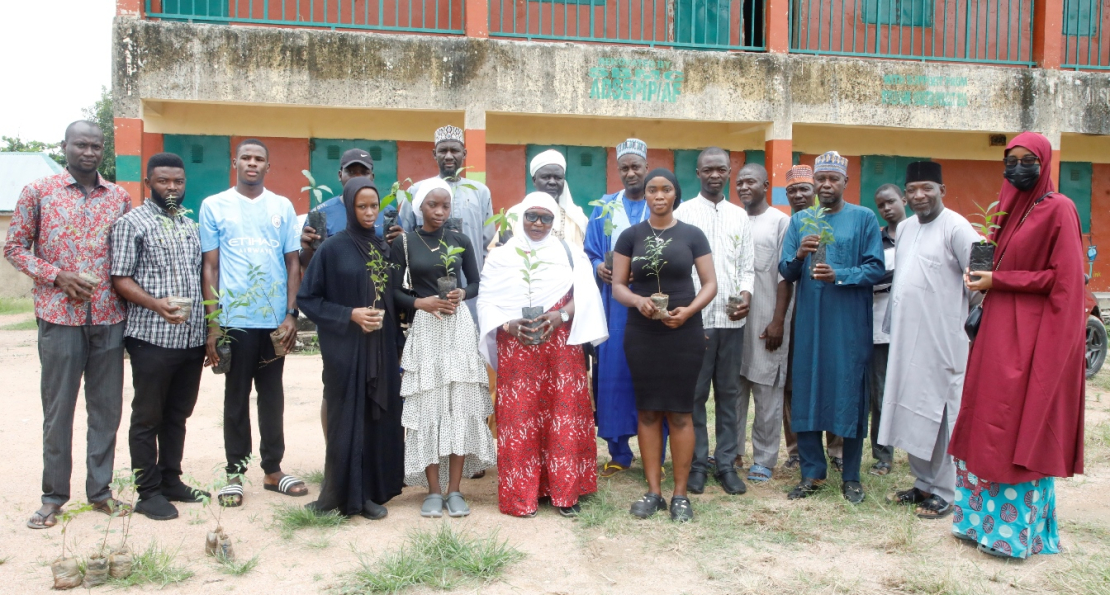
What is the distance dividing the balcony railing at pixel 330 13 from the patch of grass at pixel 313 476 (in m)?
6.21

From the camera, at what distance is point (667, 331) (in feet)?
14.6

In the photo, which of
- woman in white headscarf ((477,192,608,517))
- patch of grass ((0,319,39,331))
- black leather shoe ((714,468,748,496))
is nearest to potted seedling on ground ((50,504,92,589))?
woman in white headscarf ((477,192,608,517))

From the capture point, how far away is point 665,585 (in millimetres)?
3639

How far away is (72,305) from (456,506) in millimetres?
2212

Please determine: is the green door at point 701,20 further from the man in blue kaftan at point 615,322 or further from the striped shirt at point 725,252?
the striped shirt at point 725,252

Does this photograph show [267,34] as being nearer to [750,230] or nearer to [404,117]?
[404,117]

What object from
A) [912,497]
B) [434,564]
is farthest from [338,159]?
[912,497]

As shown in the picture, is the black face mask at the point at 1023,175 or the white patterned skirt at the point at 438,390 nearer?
the black face mask at the point at 1023,175

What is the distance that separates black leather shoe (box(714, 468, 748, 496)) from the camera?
500 centimetres

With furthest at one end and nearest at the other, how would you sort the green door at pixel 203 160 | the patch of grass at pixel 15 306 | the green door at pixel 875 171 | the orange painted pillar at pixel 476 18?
the patch of grass at pixel 15 306 < the green door at pixel 875 171 < the green door at pixel 203 160 < the orange painted pillar at pixel 476 18

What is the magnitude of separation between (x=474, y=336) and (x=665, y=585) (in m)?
1.72

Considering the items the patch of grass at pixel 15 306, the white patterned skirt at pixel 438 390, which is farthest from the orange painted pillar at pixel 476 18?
the patch of grass at pixel 15 306

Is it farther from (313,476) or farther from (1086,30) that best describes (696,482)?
(1086,30)

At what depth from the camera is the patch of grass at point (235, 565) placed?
3744 mm
